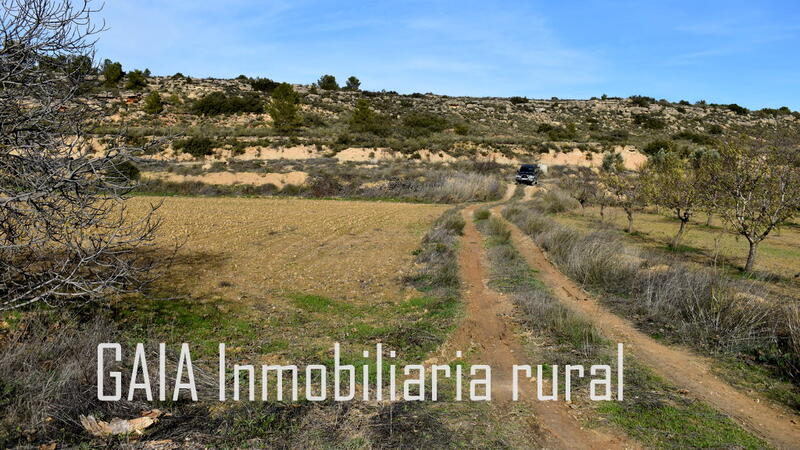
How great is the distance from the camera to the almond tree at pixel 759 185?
486 inches

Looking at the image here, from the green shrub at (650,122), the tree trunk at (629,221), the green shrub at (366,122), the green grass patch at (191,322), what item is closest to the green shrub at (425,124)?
the green shrub at (366,122)

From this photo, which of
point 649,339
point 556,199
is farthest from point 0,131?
point 556,199

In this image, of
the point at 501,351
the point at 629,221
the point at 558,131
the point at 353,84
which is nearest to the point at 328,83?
the point at 353,84

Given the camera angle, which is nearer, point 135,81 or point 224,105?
point 224,105

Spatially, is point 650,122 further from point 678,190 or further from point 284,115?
point 678,190

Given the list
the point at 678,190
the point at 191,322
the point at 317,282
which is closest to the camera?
the point at 191,322

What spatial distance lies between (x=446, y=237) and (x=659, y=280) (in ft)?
25.2

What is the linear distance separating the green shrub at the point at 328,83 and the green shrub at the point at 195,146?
40.2 metres

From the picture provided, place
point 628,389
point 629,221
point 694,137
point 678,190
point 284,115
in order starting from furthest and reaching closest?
point 694,137 → point 284,115 → point 629,221 → point 678,190 → point 628,389

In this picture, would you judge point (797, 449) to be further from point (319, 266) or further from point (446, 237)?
point (446, 237)

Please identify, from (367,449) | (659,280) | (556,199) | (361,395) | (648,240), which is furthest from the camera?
(556,199)

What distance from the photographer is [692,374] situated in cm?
658

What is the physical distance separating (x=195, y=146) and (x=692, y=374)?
43.7 m

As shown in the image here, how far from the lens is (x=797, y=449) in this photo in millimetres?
4766
